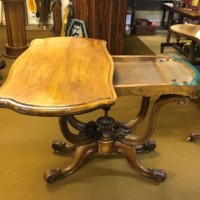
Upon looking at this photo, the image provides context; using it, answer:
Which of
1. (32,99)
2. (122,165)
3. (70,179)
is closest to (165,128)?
(122,165)

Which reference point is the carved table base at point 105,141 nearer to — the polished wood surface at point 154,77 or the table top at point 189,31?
the polished wood surface at point 154,77

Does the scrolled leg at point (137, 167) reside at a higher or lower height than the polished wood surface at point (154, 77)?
lower

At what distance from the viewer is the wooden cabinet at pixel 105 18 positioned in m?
2.84

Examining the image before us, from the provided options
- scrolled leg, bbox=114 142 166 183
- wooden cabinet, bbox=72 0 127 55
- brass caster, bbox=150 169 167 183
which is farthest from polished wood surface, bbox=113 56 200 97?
wooden cabinet, bbox=72 0 127 55

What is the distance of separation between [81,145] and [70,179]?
0.22m

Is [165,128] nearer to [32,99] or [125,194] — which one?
[125,194]

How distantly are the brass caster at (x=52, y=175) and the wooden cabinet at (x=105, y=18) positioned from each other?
6.39 ft

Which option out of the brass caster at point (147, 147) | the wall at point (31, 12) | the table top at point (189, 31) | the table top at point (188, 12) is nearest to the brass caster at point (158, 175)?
the brass caster at point (147, 147)

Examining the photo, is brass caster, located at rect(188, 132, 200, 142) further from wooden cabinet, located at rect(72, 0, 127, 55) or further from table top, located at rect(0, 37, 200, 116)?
wooden cabinet, located at rect(72, 0, 127, 55)

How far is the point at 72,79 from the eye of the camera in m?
1.04

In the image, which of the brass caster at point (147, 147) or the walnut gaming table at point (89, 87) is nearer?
the walnut gaming table at point (89, 87)

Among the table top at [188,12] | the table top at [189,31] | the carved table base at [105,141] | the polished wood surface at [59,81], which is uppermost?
the polished wood surface at [59,81]

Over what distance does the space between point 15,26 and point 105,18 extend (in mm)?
1289

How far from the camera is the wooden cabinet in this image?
2.84 meters
